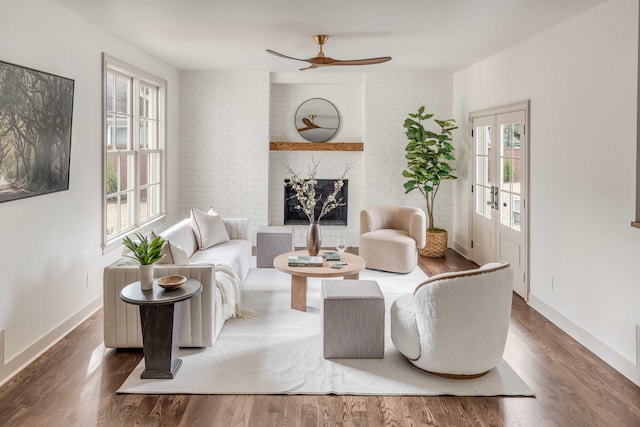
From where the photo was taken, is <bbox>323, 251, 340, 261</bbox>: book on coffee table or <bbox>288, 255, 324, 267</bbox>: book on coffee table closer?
<bbox>288, 255, 324, 267</bbox>: book on coffee table

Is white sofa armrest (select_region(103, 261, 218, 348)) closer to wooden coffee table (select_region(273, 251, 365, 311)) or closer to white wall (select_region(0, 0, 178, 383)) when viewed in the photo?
white wall (select_region(0, 0, 178, 383))

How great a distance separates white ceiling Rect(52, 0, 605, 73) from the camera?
12.0ft

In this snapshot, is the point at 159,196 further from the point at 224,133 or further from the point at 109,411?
the point at 109,411

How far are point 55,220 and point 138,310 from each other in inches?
40.2

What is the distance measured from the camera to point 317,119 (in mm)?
7348

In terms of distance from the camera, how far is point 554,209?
13.6ft

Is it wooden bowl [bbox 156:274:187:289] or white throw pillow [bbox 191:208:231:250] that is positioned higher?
white throw pillow [bbox 191:208:231:250]

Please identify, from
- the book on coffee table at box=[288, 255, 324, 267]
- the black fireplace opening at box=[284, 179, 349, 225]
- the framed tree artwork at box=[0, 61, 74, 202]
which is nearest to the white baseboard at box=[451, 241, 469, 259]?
the black fireplace opening at box=[284, 179, 349, 225]

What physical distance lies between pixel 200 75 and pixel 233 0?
11.9 ft

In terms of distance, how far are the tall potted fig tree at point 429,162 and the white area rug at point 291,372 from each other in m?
3.09

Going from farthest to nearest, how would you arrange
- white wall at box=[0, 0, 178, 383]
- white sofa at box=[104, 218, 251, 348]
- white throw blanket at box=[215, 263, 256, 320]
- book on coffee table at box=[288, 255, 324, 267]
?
1. book on coffee table at box=[288, 255, 324, 267]
2. white throw blanket at box=[215, 263, 256, 320]
3. white sofa at box=[104, 218, 251, 348]
4. white wall at box=[0, 0, 178, 383]

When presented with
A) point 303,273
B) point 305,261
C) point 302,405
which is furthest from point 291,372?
point 305,261

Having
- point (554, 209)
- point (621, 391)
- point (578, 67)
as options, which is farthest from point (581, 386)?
point (578, 67)

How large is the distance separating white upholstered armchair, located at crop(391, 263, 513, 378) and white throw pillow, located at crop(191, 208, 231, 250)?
8.85 feet
